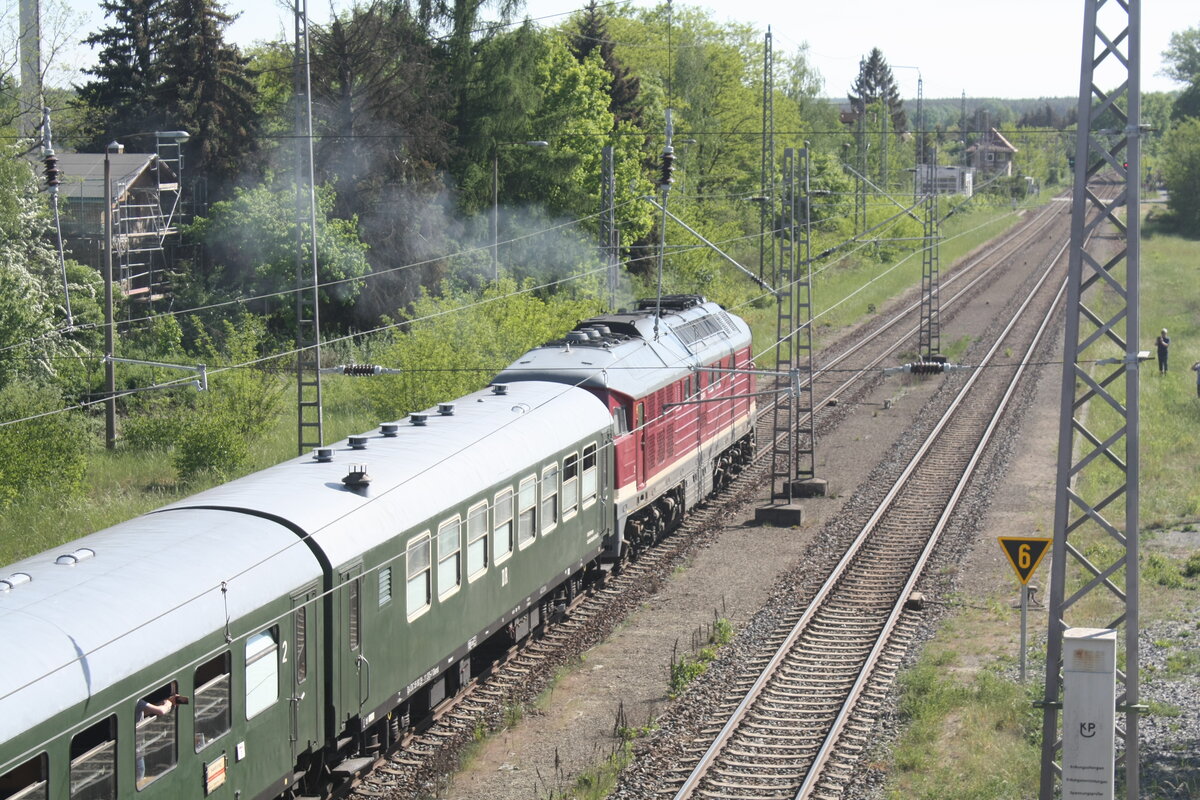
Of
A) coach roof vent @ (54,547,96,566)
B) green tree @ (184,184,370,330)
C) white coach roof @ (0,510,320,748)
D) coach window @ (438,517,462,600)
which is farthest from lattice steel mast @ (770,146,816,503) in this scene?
green tree @ (184,184,370,330)

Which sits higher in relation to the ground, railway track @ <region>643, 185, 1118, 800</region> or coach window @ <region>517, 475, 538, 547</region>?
coach window @ <region>517, 475, 538, 547</region>

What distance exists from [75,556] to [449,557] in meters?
4.65

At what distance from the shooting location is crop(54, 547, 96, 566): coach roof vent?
9906 mm

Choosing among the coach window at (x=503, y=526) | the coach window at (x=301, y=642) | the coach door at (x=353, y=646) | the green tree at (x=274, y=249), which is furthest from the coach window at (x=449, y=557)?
the green tree at (x=274, y=249)

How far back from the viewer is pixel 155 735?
916cm

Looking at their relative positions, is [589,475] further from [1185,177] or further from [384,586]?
[1185,177]

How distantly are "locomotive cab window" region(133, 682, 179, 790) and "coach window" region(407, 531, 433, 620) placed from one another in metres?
3.86

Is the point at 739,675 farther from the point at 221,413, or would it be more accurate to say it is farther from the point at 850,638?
the point at 221,413

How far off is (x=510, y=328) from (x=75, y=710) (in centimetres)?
2287

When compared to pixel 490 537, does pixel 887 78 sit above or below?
above

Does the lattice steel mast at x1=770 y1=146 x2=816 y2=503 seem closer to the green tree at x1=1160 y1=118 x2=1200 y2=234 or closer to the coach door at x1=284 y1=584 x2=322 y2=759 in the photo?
the coach door at x1=284 y1=584 x2=322 y2=759

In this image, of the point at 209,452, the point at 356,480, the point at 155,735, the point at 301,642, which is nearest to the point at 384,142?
the point at 209,452

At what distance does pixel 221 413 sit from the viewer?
28594 mm

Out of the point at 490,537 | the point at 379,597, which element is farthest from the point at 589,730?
the point at 379,597
